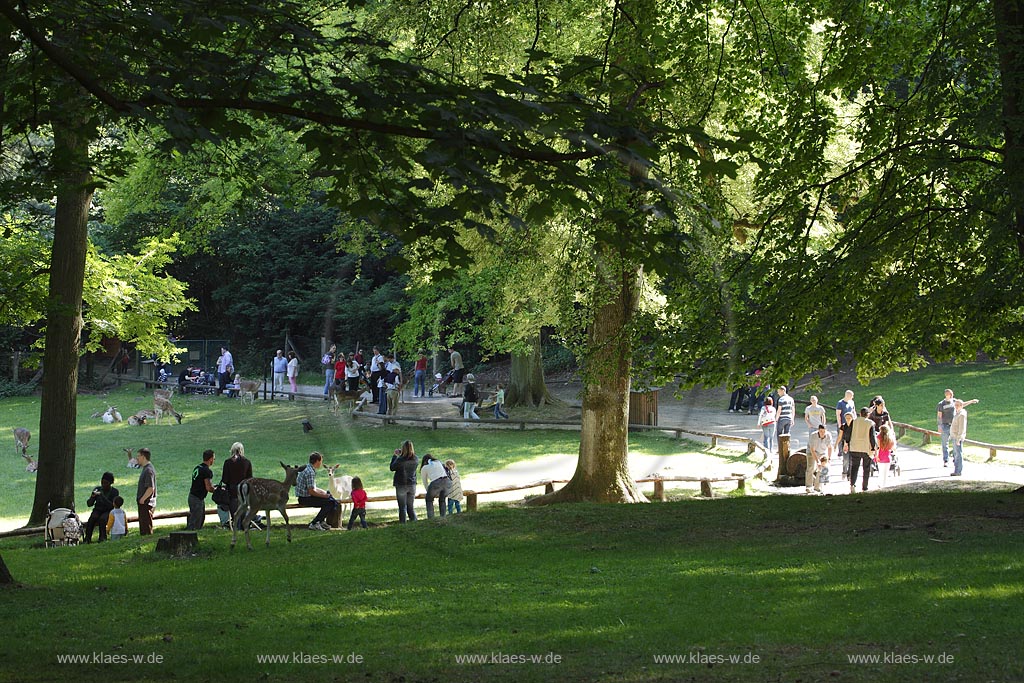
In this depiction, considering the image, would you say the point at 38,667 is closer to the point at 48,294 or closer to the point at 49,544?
the point at 49,544

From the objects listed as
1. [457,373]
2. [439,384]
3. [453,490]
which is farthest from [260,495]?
[439,384]

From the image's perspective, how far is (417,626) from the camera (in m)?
8.60

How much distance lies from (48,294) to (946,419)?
1749 cm

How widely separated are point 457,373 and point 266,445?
1007cm

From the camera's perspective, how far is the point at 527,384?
119ft

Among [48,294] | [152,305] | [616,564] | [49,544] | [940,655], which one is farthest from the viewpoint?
[152,305]

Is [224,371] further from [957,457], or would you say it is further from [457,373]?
[957,457]

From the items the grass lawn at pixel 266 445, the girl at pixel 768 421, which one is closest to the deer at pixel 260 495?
the grass lawn at pixel 266 445

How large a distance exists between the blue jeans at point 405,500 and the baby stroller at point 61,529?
4683mm

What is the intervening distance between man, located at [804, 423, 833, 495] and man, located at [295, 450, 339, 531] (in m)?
9.44

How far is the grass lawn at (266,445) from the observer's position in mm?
23609

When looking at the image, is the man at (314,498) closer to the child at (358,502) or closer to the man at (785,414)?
the child at (358,502)

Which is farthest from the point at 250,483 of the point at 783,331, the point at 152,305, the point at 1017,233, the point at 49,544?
the point at 152,305

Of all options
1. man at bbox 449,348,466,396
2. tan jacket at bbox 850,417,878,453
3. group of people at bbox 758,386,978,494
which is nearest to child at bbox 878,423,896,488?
group of people at bbox 758,386,978,494
